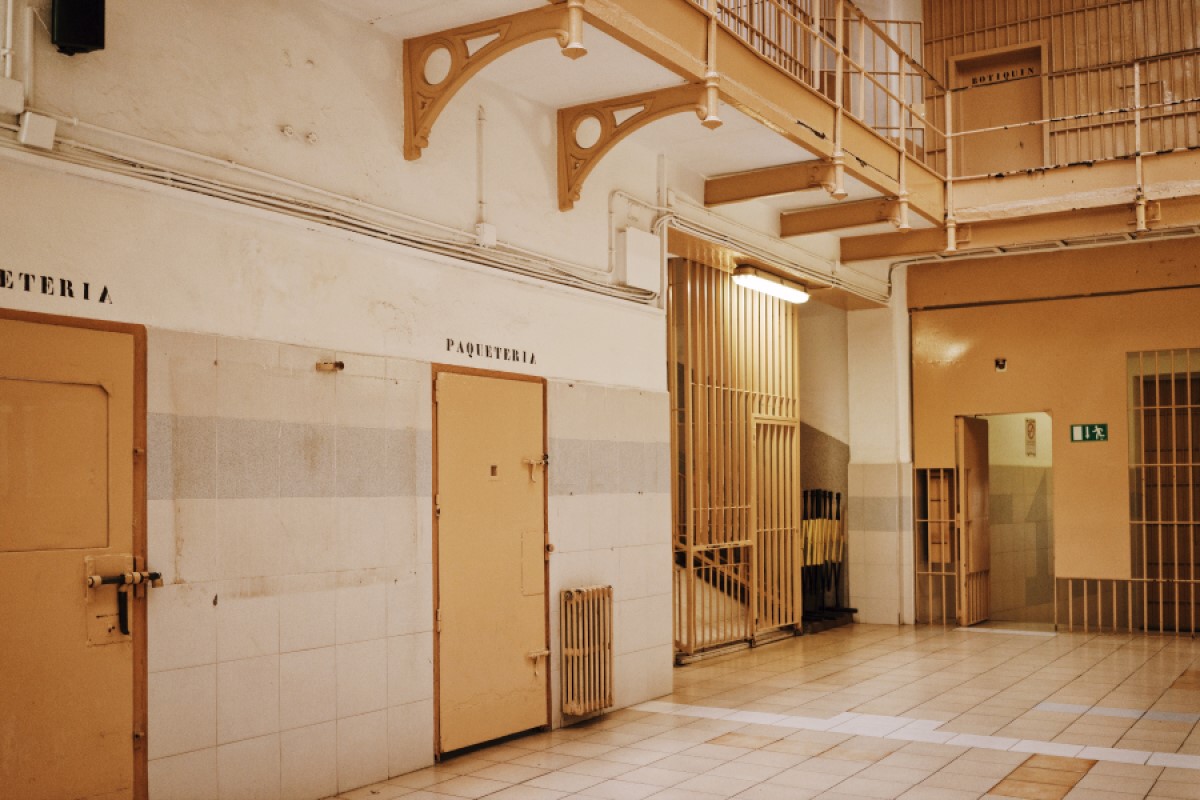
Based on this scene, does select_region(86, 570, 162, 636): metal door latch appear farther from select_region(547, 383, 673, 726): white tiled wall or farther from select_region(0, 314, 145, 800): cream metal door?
select_region(547, 383, 673, 726): white tiled wall

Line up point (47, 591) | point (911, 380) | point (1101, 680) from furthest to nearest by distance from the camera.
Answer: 1. point (911, 380)
2. point (1101, 680)
3. point (47, 591)

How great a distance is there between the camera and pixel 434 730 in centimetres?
686

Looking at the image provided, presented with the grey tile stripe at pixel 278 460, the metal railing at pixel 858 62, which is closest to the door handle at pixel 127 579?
the grey tile stripe at pixel 278 460

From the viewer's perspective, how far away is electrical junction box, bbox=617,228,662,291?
28.9 feet

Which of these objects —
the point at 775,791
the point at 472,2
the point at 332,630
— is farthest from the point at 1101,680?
the point at 472,2

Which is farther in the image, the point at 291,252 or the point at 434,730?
the point at 434,730

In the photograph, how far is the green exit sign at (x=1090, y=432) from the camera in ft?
41.5

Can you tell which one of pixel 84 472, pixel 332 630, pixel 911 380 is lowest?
pixel 332 630

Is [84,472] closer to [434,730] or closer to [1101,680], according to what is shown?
[434,730]

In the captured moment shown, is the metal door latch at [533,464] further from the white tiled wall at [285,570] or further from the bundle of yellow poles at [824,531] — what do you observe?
the bundle of yellow poles at [824,531]

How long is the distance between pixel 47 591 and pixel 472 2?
3834mm

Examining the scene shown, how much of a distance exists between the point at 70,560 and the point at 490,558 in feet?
9.78

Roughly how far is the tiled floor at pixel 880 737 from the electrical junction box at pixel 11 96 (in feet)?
12.9

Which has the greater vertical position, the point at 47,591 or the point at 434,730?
the point at 47,591
